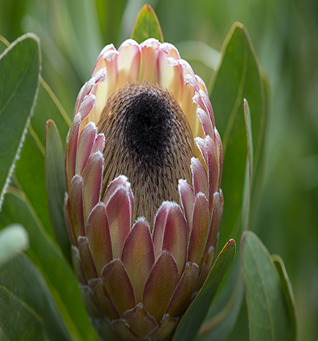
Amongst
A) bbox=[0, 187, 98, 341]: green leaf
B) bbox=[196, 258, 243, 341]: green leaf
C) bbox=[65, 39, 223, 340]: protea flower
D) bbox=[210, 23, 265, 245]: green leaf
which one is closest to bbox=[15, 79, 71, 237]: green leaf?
bbox=[0, 187, 98, 341]: green leaf

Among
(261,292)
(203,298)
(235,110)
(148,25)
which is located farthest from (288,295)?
(148,25)

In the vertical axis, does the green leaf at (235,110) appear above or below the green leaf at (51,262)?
above

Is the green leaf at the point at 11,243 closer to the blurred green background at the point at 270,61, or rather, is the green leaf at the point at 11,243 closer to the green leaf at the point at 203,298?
the green leaf at the point at 203,298

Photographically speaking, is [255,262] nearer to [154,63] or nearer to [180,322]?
[180,322]

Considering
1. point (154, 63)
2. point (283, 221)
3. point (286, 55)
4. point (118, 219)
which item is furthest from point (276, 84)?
point (118, 219)

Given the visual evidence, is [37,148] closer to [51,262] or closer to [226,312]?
[51,262]

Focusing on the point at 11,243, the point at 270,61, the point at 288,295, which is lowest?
the point at 288,295

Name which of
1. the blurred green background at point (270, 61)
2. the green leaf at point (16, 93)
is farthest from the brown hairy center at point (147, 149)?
the blurred green background at point (270, 61)
